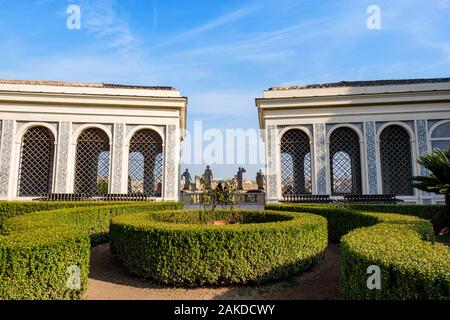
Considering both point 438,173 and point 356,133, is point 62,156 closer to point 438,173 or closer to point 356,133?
point 356,133

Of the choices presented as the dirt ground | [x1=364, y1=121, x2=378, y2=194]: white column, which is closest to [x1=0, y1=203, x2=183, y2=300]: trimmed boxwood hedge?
the dirt ground

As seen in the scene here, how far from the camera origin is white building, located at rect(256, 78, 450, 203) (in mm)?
16266

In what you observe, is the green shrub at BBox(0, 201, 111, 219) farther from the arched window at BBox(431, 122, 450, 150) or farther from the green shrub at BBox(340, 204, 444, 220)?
the arched window at BBox(431, 122, 450, 150)

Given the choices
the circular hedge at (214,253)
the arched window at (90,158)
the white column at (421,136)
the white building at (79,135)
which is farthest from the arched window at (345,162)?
the arched window at (90,158)

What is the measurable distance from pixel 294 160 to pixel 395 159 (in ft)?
18.5

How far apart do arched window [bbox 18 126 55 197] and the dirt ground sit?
44.7 feet

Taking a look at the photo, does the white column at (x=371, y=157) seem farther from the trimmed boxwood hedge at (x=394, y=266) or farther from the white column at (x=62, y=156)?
the white column at (x=62, y=156)

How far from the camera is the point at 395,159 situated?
17172 mm

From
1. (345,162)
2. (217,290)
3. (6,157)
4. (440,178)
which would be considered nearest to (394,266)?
(217,290)

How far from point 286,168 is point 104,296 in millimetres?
13617
